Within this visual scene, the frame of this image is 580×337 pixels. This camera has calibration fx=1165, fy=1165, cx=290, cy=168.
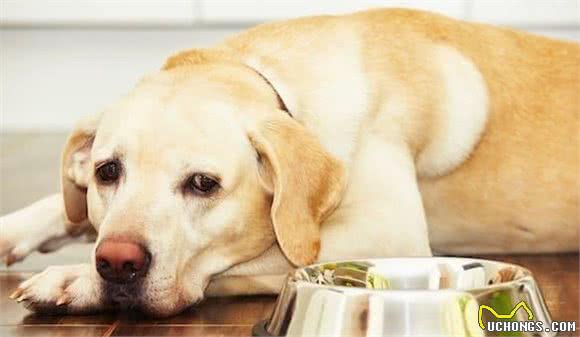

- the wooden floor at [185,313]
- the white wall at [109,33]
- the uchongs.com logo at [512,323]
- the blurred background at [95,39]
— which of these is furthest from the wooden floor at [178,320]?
the white wall at [109,33]

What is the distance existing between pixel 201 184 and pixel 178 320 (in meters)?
0.22

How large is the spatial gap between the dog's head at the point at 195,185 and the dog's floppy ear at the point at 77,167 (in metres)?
0.03

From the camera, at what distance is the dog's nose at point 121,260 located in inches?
68.2

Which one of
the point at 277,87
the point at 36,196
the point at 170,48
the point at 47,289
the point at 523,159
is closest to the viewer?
the point at 47,289

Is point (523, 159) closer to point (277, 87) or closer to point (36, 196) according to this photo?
point (277, 87)

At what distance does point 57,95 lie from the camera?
4.48 metres

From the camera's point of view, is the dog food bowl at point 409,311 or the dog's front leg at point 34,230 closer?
the dog food bowl at point 409,311

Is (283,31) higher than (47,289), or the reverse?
(283,31)

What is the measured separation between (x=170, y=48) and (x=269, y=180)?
2.42 metres

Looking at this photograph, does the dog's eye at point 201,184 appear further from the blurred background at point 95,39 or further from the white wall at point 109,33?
the white wall at point 109,33

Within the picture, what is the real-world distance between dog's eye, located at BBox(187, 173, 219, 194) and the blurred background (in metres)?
1.65

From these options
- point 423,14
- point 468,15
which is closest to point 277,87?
point 423,14

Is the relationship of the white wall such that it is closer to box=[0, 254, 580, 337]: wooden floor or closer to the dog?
the dog

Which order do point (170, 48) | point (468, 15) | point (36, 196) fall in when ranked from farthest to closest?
point (170, 48), point (468, 15), point (36, 196)
